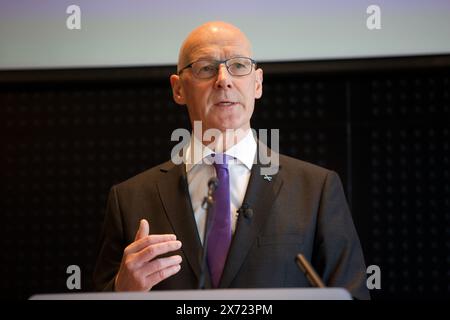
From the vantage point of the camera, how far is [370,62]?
350 cm

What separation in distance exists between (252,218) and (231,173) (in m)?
0.18

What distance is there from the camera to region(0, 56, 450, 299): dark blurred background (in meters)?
3.64

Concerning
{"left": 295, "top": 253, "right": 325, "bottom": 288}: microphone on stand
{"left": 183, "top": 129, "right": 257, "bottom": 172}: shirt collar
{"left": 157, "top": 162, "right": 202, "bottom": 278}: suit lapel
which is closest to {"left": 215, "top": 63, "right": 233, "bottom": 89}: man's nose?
{"left": 183, "top": 129, "right": 257, "bottom": 172}: shirt collar

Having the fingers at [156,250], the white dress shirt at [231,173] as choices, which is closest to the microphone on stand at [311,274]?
the fingers at [156,250]

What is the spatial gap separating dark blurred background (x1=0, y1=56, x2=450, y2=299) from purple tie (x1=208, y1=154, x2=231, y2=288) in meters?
1.25

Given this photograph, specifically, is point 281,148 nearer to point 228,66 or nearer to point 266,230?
point 228,66

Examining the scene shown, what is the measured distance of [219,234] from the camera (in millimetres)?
2400

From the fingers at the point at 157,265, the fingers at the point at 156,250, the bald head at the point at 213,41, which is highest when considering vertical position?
the bald head at the point at 213,41

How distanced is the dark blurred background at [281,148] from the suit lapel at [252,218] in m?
1.17

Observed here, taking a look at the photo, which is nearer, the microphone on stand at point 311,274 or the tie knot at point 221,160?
the microphone on stand at point 311,274

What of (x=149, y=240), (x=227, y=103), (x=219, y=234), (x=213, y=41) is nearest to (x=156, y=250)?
(x=149, y=240)

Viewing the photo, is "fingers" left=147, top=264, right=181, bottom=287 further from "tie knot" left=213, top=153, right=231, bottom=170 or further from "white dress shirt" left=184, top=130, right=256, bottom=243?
"tie knot" left=213, top=153, right=231, bottom=170

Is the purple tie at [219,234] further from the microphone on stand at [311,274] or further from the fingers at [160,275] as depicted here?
the microphone on stand at [311,274]

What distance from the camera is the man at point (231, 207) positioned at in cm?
238
